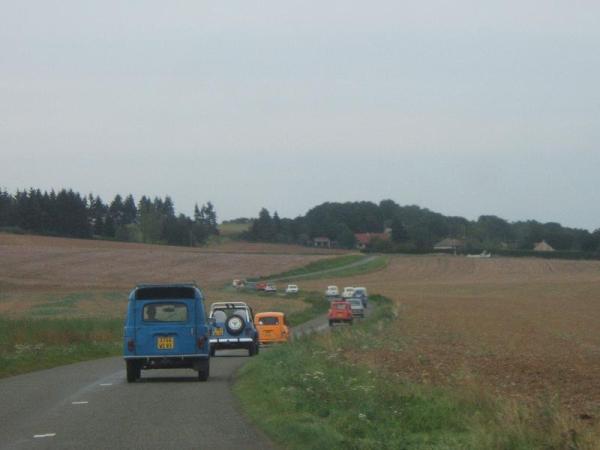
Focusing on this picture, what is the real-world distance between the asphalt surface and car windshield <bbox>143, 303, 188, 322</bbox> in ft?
4.56

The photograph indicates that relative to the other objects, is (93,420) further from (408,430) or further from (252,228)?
(252,228)

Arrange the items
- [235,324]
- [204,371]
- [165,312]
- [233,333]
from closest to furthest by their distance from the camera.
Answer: [204,371], [165,312], [235,324], [233,333]

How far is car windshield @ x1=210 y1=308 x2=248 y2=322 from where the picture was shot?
36188mm

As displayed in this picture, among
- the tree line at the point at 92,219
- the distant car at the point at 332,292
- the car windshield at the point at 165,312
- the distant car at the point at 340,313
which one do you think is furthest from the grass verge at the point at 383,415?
the tree line at the point at 92,219

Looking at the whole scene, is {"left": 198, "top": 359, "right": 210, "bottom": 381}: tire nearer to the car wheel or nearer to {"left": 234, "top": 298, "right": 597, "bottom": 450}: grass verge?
the car wheel

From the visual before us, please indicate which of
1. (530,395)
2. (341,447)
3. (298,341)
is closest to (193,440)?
(341,447)

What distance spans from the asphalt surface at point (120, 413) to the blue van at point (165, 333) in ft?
1.57

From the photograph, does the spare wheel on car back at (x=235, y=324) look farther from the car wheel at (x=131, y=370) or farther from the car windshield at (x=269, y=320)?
the car wheel at (x=131, y=370)

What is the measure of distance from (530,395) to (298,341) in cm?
1344

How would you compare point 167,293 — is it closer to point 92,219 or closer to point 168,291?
point 168,291

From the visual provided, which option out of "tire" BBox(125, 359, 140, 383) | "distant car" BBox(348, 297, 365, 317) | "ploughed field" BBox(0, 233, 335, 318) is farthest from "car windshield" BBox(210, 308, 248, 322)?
"distant car" BBox(348, 297, 365, 317)

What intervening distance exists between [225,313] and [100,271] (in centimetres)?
6185

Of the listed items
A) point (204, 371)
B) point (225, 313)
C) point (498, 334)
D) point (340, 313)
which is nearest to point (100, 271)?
point (340, 313)

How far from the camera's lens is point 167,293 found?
24828mm
